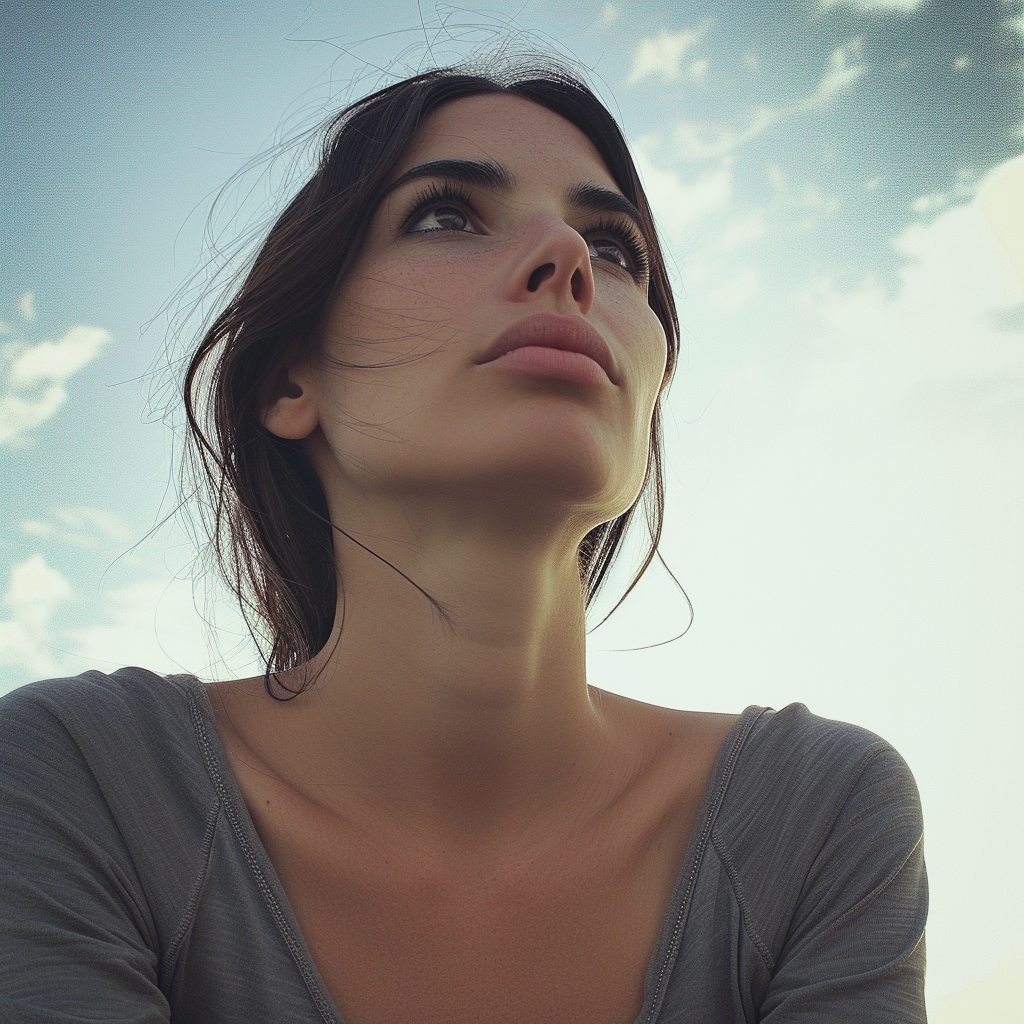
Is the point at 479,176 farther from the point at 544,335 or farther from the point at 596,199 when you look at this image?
the point at 544,335

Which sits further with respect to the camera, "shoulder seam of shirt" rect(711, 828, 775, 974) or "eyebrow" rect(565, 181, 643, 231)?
"eyebrow" rect(565, 181, 643, 231)

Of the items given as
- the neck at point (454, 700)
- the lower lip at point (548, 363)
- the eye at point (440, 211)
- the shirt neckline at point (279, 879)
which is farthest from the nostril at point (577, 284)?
the shirt neckline at point (279, 879)

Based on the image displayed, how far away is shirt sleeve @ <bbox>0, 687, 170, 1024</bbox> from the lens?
1.41 meters

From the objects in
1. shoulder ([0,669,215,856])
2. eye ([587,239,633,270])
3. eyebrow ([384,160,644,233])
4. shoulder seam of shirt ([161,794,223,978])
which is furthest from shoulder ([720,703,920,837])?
eyebrow ([384,160,644,233])

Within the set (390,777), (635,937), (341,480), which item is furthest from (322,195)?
(635,937)

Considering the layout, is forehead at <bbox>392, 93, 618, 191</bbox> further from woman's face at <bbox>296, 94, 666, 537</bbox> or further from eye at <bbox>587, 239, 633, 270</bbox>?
eye at <bbox>587, 239, 633, 270</bbox>

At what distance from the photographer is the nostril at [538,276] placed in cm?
194

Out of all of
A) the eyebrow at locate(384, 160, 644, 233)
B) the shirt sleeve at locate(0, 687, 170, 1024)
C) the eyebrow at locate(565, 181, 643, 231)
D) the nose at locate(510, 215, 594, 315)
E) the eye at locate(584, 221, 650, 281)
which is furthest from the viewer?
the eye at locate(584, 221, 650, 281)

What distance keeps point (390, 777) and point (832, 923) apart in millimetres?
970

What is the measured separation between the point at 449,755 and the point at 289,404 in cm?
99

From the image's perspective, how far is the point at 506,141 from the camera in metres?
2.29

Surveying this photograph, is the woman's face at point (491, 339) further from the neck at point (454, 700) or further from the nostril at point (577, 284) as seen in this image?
the neck at point (454, 700)

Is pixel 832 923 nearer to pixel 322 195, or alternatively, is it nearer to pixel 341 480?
pixel 341 480

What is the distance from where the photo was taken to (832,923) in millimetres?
1789
